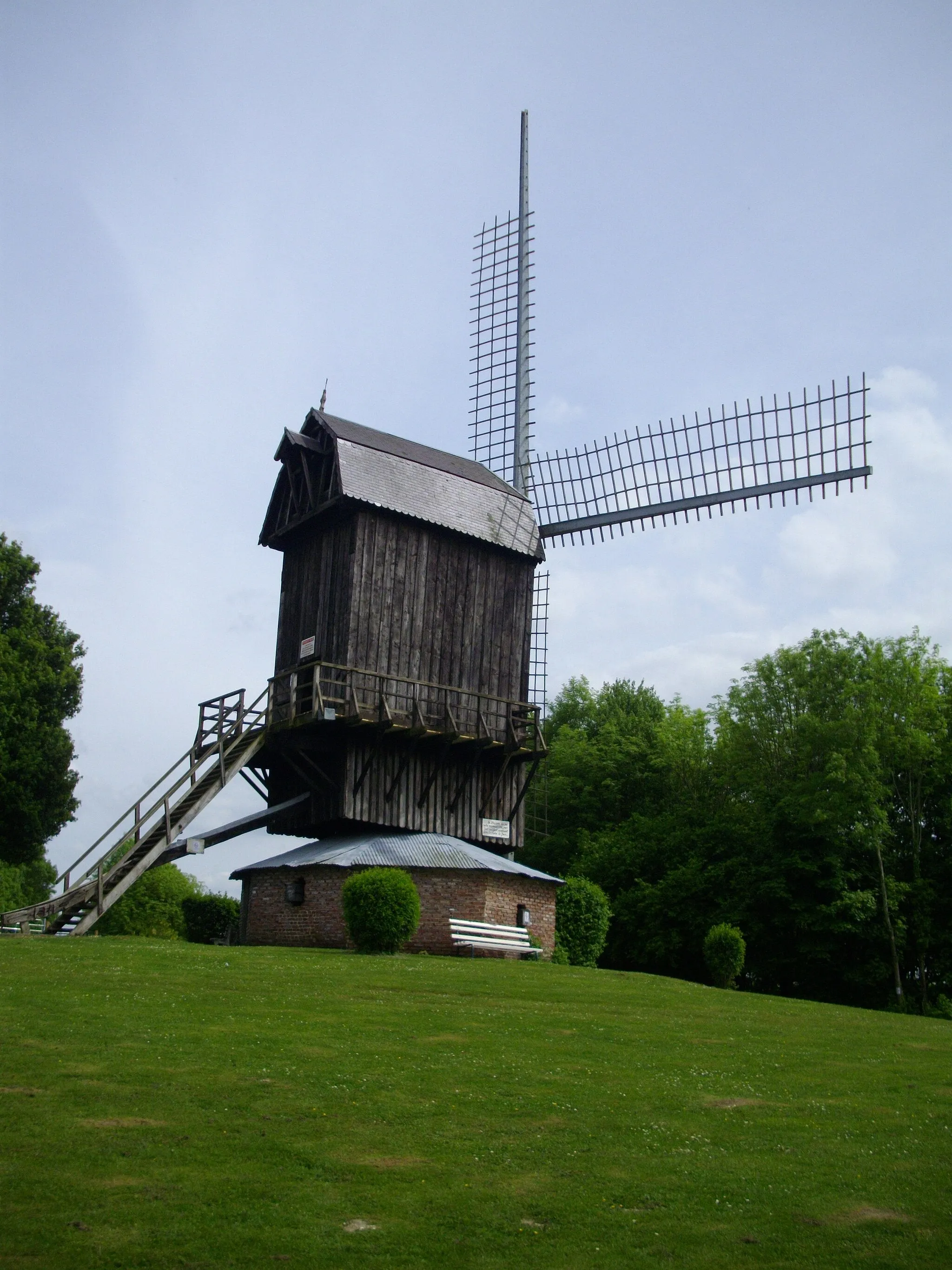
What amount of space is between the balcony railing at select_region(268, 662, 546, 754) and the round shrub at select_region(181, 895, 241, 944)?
5.79 metres

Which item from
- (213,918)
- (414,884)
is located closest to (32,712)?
(213,918)

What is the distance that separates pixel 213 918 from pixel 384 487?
12741 millimetres

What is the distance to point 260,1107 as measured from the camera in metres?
13.9

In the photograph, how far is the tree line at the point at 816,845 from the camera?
41.0m

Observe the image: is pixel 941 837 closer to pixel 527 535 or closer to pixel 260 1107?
pixel 527 535

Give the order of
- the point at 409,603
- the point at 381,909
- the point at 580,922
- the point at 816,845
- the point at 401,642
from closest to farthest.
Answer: the point at 381,909 → the point at 401,642 → the point at 409,603 → the point at 580,922 → the point at 816,845

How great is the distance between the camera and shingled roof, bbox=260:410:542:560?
3447 cm

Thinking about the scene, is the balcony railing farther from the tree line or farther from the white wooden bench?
the tree line

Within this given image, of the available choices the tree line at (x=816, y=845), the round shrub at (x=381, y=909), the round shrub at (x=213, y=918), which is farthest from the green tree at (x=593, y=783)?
the round shrub at (x=381, y=909)

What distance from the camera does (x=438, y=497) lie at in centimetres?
3603

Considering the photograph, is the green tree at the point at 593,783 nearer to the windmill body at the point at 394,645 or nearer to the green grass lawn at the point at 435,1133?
the windmill body at the point at 394,645

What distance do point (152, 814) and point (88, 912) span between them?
2905 mm

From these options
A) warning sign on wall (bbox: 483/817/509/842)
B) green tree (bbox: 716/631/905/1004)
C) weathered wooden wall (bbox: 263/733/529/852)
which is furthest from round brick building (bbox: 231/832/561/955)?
green tree (bbox: 716/631/905/1004)

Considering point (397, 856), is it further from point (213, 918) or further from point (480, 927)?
point (213, 918)
